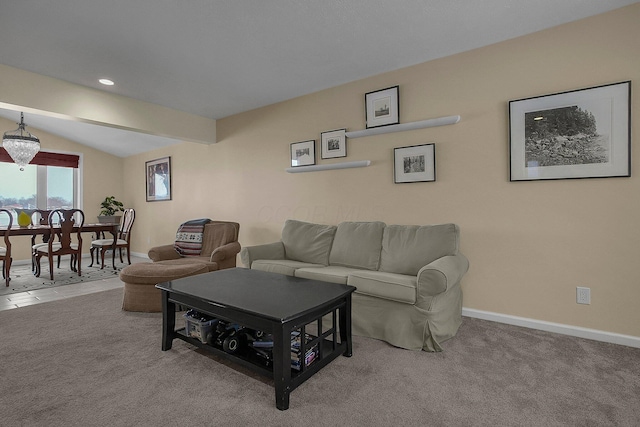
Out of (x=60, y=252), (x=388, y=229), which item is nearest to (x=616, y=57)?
(x=388, y=229)

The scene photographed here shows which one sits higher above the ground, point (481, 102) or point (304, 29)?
point (304, 29)

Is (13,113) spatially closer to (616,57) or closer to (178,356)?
(178,356)

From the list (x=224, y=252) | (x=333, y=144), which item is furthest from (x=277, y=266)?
(x=333, y=144)

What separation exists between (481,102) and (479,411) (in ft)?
7.84

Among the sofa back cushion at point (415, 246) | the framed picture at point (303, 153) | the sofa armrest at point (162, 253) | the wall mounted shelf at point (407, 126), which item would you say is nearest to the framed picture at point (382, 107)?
the wall mounted shelf at point (407, 126)

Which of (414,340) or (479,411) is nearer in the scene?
(479,411)

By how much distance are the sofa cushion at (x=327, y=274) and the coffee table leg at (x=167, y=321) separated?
3.40ft

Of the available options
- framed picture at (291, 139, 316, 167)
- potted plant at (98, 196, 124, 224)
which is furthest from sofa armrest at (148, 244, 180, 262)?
potted plant at (98, 196, 124, 224)

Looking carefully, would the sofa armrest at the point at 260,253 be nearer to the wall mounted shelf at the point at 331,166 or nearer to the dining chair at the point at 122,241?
the wall mounted shelf at the point at 331,166

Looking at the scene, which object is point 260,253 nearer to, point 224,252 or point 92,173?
point 224,252

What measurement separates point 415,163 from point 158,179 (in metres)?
5.06

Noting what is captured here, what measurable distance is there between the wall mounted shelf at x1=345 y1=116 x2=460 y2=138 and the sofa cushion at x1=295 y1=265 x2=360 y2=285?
145 cm

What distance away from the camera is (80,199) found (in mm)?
6559

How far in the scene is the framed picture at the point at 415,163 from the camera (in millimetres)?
3025
